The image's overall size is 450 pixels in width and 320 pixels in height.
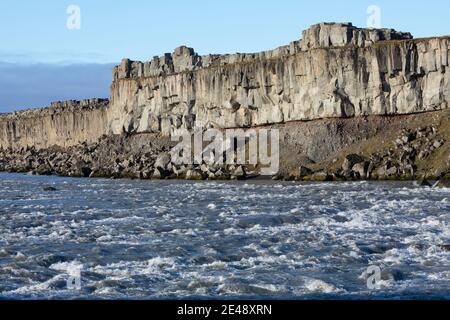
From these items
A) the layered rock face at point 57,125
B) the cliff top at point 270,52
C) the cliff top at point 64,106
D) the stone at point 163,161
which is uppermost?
the cliff top at point 270,52

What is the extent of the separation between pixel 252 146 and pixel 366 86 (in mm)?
14239

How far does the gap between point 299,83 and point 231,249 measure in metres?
60.8

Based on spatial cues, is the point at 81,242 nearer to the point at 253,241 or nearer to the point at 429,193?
the point at 253,241

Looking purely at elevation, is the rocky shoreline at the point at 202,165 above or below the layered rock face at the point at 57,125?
below

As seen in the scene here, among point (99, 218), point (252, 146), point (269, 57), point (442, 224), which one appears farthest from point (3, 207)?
point (269, 57)

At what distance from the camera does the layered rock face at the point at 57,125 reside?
132250mm

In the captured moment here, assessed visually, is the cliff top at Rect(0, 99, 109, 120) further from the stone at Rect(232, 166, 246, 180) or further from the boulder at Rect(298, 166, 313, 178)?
the boulder at Rect(298, 166, 313, 178)

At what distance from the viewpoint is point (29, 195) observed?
5391 cm

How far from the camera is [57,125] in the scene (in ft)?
463

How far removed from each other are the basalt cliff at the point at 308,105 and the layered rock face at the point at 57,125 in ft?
64.6

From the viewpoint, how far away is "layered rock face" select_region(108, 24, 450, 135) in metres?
72.8

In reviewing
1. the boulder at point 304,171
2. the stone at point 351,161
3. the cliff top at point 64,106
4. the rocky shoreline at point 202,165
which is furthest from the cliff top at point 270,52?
the cliff top at point 64,106

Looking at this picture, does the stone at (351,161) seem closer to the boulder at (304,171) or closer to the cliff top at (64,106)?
the boulder at (304,171)

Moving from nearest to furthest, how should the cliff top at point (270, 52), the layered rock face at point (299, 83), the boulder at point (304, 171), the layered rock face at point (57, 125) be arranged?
→ the boulder at point (304, 171) < the layered rock face at point (299, 83) < the cliff top at point (270, 52) < the layered rock face at point (57, 125)
